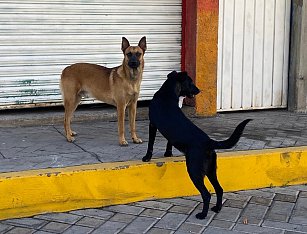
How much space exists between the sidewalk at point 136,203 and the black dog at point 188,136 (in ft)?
1.02

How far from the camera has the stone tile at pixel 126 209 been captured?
474cm

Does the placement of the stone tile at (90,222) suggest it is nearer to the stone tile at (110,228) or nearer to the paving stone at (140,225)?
the stone tile at (110,228)

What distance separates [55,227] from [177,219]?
1045mm

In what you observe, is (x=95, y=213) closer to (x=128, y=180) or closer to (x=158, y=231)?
(x=128, y=180)

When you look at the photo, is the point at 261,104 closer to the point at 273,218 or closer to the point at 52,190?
the point at 273,218

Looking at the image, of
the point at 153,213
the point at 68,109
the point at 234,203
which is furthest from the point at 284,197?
the point at 68,109

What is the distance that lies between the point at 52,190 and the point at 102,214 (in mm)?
496

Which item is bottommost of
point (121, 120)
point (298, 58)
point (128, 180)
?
point (128, 180)

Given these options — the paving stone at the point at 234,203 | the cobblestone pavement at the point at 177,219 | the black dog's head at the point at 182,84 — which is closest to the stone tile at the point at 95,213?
the cobblestone pavement at the point at 177,219

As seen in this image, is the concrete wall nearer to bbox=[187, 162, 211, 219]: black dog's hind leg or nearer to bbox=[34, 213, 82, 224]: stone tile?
bbox=[187, 162, 211, 219]: black dog's hind leg

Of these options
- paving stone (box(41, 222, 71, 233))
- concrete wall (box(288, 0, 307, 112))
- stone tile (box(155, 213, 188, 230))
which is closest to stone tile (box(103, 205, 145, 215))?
stone tile (box(155, 213, 188, 230))

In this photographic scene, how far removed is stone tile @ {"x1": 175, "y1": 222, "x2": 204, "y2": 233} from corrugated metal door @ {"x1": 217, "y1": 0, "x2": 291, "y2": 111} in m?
3.82

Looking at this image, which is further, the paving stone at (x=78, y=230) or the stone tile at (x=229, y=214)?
the stone tile at (x=229, y=214)

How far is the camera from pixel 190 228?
14.3 ft
